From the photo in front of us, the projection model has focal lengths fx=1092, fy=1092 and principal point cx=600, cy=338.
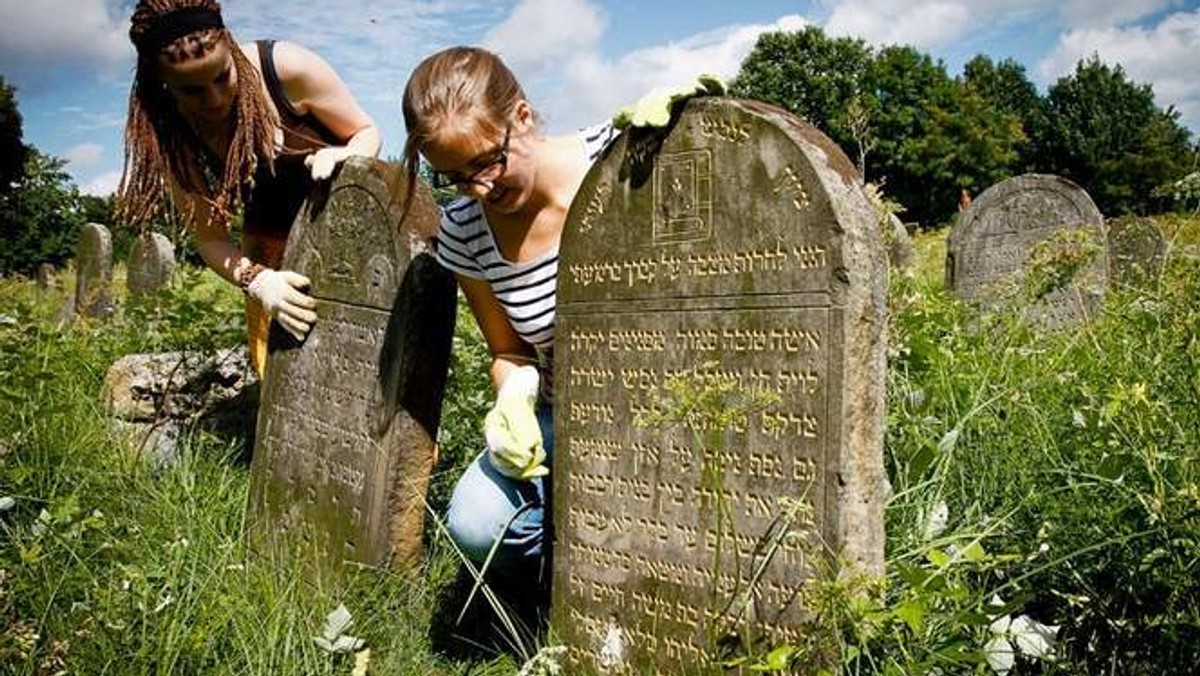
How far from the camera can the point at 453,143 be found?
8.76ft

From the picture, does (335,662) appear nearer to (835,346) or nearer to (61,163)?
(835,346)

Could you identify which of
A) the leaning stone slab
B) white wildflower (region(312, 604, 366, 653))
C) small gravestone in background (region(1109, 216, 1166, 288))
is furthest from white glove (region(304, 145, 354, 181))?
small gravestone in background (region(1109, 216, 1166, 288))

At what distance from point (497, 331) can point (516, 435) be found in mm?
425

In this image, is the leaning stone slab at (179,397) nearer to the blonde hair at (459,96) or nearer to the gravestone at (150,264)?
the blonde hair at (459,96)

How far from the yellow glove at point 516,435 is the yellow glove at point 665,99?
85 centimetres

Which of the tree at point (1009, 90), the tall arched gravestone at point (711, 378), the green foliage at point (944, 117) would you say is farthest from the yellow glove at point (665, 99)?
the tree at point (1009, 90)

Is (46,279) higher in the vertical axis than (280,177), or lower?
higher

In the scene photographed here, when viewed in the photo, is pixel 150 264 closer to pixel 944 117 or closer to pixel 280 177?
pixel 280 177

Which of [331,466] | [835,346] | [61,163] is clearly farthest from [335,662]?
[61,163]

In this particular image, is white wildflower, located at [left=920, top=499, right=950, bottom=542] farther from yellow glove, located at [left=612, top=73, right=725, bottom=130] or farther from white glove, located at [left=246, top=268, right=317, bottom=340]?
white glove, located at [left=246, top=268, right=317, bottom=340]

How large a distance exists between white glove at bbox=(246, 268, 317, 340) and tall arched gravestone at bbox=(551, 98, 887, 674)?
1.22m

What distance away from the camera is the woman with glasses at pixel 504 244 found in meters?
2.71

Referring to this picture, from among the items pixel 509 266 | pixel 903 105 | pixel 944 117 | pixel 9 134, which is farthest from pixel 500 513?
pixel 903 105

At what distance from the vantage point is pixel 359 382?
133 inches
